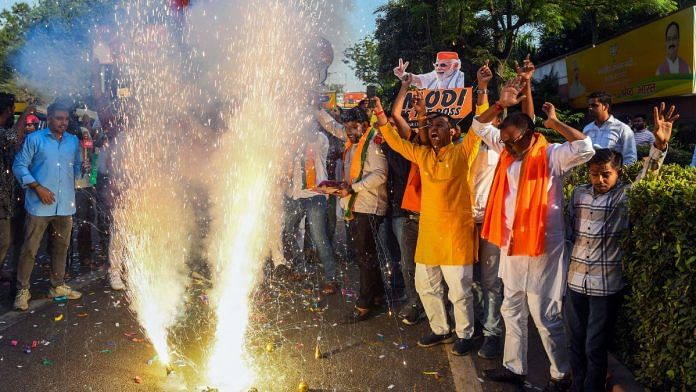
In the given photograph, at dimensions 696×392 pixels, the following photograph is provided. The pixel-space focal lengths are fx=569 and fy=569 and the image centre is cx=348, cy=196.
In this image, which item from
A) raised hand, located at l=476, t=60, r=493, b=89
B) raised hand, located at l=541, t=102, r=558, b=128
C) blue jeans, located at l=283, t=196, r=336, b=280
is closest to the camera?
raised hand, located at l=541, t=102, r=558, b=128

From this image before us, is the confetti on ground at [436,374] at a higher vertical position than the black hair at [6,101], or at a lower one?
lower

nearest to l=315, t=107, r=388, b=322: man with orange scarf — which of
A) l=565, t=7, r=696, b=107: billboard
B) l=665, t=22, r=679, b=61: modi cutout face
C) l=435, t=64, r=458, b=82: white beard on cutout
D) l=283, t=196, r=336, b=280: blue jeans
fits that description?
l=283, t=196, r=336, b=280: blue jeans

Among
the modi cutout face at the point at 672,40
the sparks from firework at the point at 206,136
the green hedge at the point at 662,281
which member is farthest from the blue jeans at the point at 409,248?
the modi cutout face at the point at 672,40

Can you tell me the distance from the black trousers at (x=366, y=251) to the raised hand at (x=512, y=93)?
197 cm

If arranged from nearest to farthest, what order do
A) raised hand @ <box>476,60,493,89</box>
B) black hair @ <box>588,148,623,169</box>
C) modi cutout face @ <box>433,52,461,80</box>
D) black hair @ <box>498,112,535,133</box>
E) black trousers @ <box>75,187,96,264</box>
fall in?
black hair @ <box>588,148,623,169</box>, black hair @ <box>498,112,535,133</box>, raised hand @ <box>476,60,493,89</box>, black trousers @ <box>75,187,96,264</box>, modi cutout face @ <box>433,52,461,80</box>

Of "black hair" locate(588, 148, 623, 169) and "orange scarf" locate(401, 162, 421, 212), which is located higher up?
"black hair" locate(588, 148, 623, 169)

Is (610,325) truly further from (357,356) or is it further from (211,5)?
(211,5)

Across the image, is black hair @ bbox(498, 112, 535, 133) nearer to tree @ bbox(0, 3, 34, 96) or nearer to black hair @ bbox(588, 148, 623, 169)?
black hair @ bbox(588, 148, 623, 169)

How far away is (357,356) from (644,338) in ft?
7.16

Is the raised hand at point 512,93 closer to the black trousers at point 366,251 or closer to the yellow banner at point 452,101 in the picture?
the black trousers at point 366,251

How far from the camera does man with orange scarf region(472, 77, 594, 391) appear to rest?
3.89 m

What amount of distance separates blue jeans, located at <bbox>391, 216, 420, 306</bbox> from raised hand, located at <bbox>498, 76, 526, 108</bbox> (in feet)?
5.33

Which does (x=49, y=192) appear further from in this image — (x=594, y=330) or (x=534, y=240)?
(x=594, y=330)

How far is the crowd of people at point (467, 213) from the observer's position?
3721 mm
